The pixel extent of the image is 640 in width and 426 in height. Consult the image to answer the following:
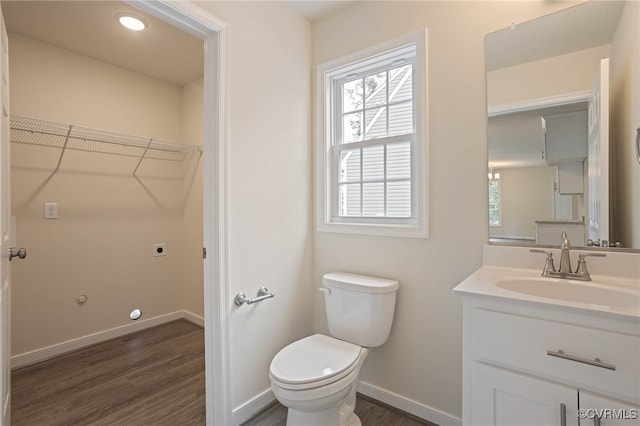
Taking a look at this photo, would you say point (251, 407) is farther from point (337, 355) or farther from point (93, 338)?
point (93, 338)

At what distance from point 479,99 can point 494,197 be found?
496mm

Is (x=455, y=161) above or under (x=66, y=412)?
above

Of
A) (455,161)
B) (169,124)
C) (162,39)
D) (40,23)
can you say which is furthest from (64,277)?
(455,161)

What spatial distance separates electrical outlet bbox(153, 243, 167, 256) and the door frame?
5.84 feet

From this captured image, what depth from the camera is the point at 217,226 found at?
1604 millimetres

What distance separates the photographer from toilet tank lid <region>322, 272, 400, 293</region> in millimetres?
1710

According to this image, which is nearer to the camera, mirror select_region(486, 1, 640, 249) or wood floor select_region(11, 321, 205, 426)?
mirror select_region(486, 1, 640, 249)

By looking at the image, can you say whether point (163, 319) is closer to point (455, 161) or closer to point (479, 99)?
point (455, 161)

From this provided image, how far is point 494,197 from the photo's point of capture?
154 cm

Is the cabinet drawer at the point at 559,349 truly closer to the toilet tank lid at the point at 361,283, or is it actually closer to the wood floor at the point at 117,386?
the toilet tank lid at the point at 361,283

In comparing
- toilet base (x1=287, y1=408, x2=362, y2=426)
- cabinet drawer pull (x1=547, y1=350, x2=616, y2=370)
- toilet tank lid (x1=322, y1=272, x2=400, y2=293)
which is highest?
toilet tank lid (x1=322, y1=272, x2=400, y2=293)

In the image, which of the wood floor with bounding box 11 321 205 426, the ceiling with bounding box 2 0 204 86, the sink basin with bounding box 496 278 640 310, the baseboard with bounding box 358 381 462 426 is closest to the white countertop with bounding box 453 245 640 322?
the sink basin with bounding box 496 278 640 310

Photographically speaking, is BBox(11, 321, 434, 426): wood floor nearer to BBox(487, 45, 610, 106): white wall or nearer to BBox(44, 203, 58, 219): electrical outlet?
BBox(44, 203, 58, 219): electrical outlet

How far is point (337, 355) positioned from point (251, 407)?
2.11 ft
